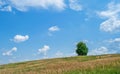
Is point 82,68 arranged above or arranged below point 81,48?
below

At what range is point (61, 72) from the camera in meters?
19.6

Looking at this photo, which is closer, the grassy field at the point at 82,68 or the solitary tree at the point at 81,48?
the grassy field at the point at 82,68

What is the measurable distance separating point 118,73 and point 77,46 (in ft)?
247

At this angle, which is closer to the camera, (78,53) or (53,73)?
(53,73)

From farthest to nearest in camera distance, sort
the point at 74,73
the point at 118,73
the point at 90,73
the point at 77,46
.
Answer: the point at 77,46, the point at 74,73, the point at 90,73, the point at 118,73

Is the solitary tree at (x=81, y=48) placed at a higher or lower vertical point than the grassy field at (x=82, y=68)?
higher

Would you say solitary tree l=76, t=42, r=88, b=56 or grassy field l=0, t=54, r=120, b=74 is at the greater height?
solitary tree l=76, t=42, r=88, b=56

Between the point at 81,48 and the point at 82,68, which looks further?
the point at 81,48

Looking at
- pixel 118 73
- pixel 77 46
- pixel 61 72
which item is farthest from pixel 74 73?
pixel 77 46

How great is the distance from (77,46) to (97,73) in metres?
74.4

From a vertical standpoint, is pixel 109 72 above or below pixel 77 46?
below

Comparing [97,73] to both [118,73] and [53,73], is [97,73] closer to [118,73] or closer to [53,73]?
[118,73]

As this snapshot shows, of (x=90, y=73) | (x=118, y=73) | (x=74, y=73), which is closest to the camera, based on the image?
(x=118, y=73)

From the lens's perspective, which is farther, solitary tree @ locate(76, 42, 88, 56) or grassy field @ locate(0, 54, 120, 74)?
solitary tree @ locate(76, 42, 88, 56)
